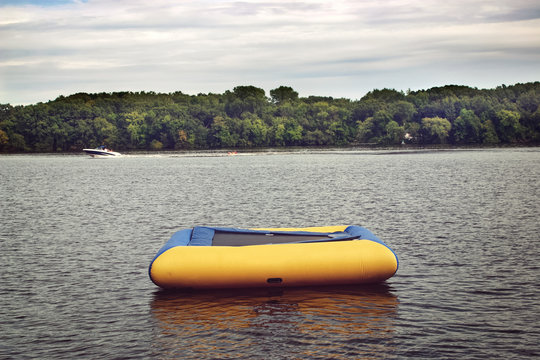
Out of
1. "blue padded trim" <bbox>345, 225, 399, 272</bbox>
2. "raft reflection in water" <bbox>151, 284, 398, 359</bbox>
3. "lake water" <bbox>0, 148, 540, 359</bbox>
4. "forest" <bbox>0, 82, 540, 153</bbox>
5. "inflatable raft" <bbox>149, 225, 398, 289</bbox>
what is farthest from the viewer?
"forest" <bbox>0, 82, 540, 153</bbox>

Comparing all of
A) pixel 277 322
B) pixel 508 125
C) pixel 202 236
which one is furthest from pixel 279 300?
pixel 508 125

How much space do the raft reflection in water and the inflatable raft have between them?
383mm

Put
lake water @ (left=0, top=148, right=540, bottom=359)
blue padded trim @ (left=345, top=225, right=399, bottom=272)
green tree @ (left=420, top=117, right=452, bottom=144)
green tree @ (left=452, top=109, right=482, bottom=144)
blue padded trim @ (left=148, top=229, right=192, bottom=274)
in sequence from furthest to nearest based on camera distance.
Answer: green tree @ (left=420, top=117, right=452, bottom=144)
green tree @ (left=452, top=109, right=482, bottom=144)
blue padded trim @ (left=345, top=225, right=399, bottom=272)
blue padded trim @ (left=148, top=229, right=192, bottom=274)
lake water @ (left=0, top=148, right=540, bottom=359)

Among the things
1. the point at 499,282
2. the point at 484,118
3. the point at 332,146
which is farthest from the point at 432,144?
the point at 499,282

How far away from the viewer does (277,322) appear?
1326cm

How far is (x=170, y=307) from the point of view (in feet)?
47.2

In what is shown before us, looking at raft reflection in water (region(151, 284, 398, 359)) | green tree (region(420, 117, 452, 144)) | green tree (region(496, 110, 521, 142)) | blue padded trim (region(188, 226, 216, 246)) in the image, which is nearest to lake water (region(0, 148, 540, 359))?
raft reflection in water (region(151, 284, 398, 359))

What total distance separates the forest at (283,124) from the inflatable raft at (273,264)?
143435 millimetres

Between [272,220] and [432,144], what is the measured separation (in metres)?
139

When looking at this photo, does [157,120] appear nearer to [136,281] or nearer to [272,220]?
[272,220]

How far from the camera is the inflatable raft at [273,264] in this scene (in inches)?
580

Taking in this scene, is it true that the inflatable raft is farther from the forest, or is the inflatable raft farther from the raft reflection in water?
the forest

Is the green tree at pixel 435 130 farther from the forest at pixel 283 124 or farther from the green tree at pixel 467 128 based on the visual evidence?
the green tree at pixel 467 128

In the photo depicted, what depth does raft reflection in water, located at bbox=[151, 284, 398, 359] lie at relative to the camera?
11695 millimetres
